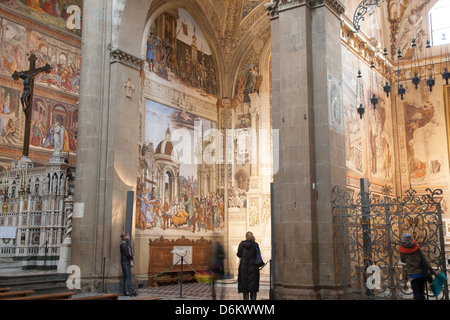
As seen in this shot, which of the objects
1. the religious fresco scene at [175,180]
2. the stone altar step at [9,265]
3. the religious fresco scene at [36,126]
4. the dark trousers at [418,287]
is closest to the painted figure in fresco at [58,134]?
the religious fresco scene at [36,126]

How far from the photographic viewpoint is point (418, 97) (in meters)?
19.6

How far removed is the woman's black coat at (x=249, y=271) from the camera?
9672 mm

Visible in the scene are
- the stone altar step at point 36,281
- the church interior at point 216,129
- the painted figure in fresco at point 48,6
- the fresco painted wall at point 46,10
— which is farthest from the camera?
the painted figure in fresco at point 48,6

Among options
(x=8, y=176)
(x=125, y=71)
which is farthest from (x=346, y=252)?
(x=8, y=176)

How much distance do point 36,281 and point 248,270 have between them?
5969 millimetres

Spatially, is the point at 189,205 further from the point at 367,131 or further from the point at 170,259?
the point at 367,131

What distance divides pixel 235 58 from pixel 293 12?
11.5 metres

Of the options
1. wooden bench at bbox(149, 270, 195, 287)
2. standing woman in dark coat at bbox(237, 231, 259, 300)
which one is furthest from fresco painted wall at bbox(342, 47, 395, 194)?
wooden bench at bbox(149, 270, 195, 287)

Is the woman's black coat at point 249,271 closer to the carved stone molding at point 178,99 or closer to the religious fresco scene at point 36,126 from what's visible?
the religious fresco scene at point 36,126

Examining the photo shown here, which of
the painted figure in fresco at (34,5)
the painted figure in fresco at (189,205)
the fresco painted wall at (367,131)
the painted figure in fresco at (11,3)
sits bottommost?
the painted figure in fresco at (189,205)

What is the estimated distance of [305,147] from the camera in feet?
33.6

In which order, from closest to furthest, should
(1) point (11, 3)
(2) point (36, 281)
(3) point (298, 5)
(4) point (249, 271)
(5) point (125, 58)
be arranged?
(4) point (249, 271) → (3) point (298, 5) → (2) point (36, 281) → (5) point (125, 58) → (1) point (11, 3)

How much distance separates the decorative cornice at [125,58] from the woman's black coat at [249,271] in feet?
24.9

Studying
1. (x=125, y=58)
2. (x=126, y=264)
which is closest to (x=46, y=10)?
(x=125, y=58)
